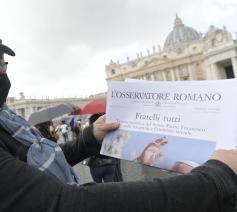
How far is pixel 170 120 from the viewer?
165 cm

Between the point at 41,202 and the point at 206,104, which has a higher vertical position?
the point at 206,104

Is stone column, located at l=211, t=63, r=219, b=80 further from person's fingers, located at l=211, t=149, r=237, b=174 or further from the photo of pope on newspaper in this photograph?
person's fingers, located at l=211, t=149, r=237, b=174

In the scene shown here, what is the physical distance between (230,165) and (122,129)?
0.70m

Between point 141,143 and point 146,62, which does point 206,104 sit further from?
point 146,62

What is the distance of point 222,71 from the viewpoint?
5638 centimetres

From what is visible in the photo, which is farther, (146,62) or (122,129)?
(146,62)

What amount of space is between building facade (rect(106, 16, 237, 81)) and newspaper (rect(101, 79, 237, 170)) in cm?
5201

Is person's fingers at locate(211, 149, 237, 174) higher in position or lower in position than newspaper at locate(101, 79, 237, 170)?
lower

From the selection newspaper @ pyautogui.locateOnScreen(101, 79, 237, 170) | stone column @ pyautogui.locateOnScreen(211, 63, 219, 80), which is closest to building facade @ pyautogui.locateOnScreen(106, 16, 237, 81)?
stone column @ pyautogui.locateOnScreen(211, 63, 219, 80)

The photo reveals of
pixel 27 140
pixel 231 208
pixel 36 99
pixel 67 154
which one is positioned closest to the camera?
pixel 231 208

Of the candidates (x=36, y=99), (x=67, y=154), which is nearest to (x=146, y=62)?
(x=36, y=99)

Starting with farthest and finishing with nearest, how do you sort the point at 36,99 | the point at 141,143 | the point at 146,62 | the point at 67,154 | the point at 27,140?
the point at 36,99
the point at 146,62
the point at 67,154
the point at 141,143
the point at 27,140

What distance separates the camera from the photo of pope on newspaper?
5.03 ft

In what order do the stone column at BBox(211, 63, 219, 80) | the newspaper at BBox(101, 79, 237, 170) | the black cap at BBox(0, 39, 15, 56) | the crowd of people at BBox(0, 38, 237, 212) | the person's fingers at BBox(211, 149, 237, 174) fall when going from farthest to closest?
the stone column at BBox(211, 63, 219, 80) < the black cap at BBox(0, 39, 15, 56) < the newspaper at BBox(101, 79, 237, 170) < the person's fingers at BBox(211, 149, 237, 174) < the crowd of people at BBox(0, 38, 237, 212)
